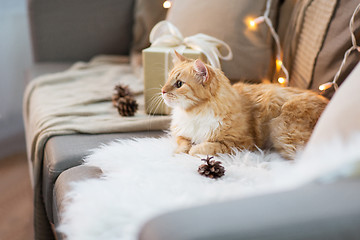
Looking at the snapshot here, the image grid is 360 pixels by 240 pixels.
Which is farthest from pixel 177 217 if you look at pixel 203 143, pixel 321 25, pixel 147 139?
pixel 321 25

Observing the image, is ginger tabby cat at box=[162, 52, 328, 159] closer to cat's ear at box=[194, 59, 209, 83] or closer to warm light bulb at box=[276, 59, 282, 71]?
cat's ear at box=[194, 59, 209, 83]

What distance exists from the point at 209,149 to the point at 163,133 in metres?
0.25

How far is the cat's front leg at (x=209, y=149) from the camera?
976 millimetres

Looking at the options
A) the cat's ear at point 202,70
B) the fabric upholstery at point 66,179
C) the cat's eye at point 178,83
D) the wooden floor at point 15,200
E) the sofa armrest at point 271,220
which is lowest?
the wooden floor at point 15,200

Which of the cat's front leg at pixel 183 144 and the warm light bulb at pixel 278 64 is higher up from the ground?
the warm light bulb at pixel 278 64

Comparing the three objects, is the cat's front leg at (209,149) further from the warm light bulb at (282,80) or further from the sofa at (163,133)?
the warm light bulb at (282,80)

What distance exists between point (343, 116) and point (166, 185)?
1.16ft

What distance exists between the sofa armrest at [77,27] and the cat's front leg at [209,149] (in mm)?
1272

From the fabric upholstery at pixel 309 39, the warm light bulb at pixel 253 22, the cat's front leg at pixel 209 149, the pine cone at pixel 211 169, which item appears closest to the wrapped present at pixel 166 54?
A: the warm light bulb at pixel 253 22

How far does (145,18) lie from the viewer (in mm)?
1932

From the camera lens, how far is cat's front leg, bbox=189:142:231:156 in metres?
0.98

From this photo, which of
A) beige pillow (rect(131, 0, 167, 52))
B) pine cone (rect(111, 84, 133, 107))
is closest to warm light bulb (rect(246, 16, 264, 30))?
pine cone (rect(111, 84, 133, 107))

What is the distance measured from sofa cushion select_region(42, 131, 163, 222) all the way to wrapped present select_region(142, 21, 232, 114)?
17cm

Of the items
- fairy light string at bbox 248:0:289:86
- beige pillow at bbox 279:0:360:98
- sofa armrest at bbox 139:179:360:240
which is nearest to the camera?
sofa armrest at bbox 139:179:360:240
